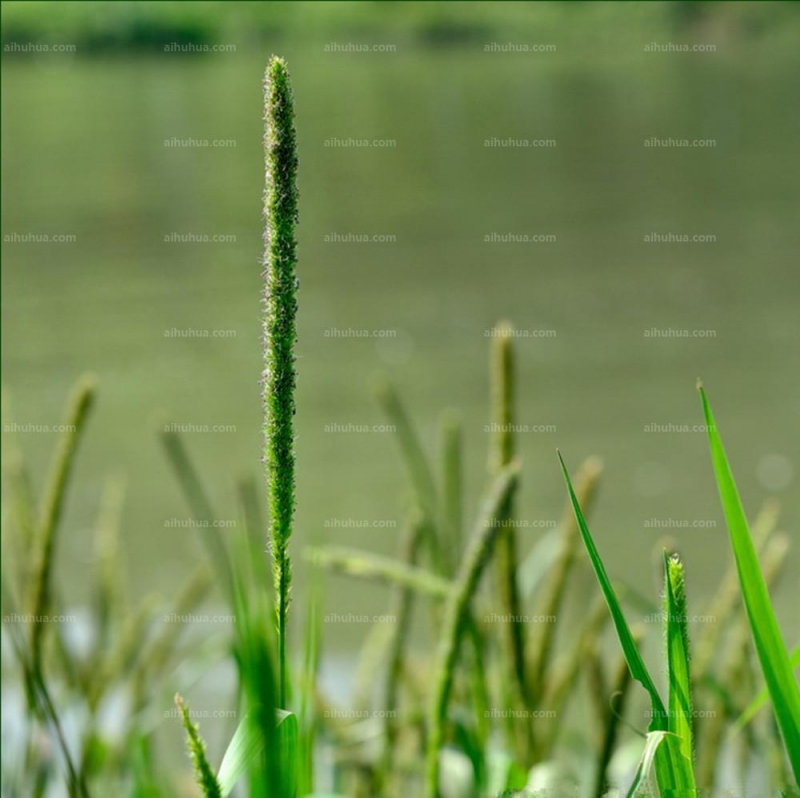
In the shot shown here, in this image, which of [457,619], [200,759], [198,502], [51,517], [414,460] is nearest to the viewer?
[200,759]

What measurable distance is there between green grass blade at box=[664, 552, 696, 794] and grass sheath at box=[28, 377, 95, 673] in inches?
39.7

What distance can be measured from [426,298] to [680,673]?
11.0m

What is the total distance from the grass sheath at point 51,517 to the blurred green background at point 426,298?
0.46 metres

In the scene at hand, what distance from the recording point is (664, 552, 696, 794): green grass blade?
0.71 meters

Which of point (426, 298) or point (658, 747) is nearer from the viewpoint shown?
point (658, 747)

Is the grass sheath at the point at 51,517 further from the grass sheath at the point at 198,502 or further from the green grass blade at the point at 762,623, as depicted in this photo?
the green grass blade at the point at 762,623

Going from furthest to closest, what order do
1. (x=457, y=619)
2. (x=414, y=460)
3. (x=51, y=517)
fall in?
(x=414, y=460) < (x=51, y=517) < (x=457, y=619)

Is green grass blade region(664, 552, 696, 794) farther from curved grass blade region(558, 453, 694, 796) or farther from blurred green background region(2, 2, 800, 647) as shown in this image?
blurred green background region(2, 2, 800, 647)

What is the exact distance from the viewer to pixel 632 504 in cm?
671

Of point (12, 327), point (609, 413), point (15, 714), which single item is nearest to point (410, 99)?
point (12, 327)

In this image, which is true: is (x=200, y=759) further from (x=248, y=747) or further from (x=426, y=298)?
(x=426, y=298)

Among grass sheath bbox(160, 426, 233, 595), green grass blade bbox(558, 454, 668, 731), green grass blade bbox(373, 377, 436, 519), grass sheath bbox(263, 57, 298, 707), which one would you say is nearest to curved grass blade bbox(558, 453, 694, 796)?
green grass blade bbox(558, 454, 668, 731)

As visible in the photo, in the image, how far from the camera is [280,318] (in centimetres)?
69

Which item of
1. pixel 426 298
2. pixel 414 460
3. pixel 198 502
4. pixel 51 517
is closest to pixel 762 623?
pixel 198 502
